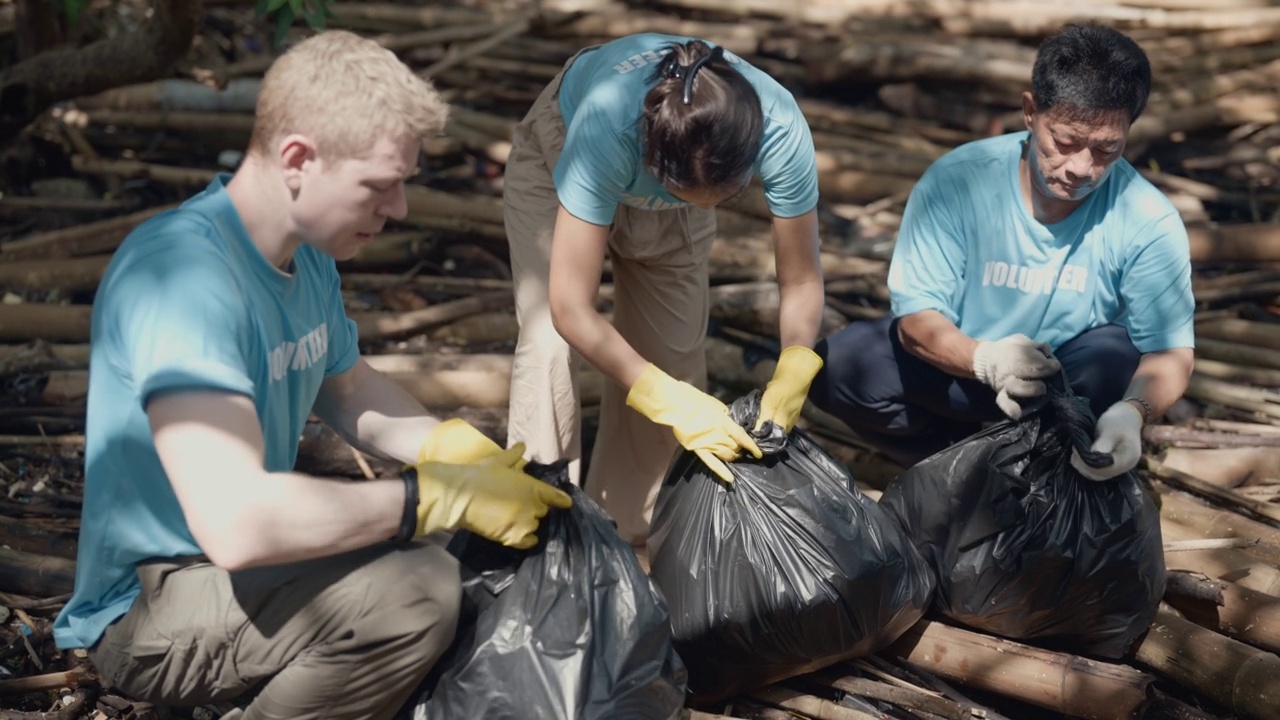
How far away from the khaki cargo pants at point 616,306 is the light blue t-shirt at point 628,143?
153mm

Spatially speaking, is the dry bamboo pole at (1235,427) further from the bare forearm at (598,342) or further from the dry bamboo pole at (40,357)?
the dry bamboo pole at (40,357)

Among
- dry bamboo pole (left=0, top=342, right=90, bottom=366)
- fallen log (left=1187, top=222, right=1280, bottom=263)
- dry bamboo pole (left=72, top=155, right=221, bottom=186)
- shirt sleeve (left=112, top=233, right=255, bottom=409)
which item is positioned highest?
shirt sleeve (left=112, top=233, right=255, bottom=409)

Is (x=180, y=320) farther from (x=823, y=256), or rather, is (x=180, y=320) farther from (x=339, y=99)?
(x=823, y=256)

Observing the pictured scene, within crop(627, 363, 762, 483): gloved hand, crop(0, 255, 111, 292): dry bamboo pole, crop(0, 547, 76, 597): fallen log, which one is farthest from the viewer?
crop(0, 255, 111, 292): dry bamboo pole

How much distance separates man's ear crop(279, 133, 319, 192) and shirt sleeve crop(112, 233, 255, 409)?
0.17 metres

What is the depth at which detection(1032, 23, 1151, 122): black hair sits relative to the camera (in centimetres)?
304

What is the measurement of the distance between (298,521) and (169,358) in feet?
1.08

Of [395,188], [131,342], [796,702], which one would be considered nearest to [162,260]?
[131,342]

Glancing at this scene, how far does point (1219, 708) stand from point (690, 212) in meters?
1.72

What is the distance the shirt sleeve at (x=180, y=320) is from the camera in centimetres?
203

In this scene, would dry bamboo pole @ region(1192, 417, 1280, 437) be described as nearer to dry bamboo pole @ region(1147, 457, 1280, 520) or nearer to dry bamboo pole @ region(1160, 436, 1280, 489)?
dry bamboo pole @ region(1160, 436, 1280, 489)

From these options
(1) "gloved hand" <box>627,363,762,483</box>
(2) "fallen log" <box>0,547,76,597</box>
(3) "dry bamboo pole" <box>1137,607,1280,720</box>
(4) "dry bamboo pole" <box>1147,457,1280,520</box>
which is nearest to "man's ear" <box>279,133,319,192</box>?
(1) "gloved hand" <box>627,363,762,483</box>

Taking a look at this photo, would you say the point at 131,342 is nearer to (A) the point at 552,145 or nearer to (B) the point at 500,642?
(B) the point at 500,642

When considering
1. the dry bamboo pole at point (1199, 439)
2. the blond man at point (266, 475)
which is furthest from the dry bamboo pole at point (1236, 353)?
the blond man at point (266, 475)
